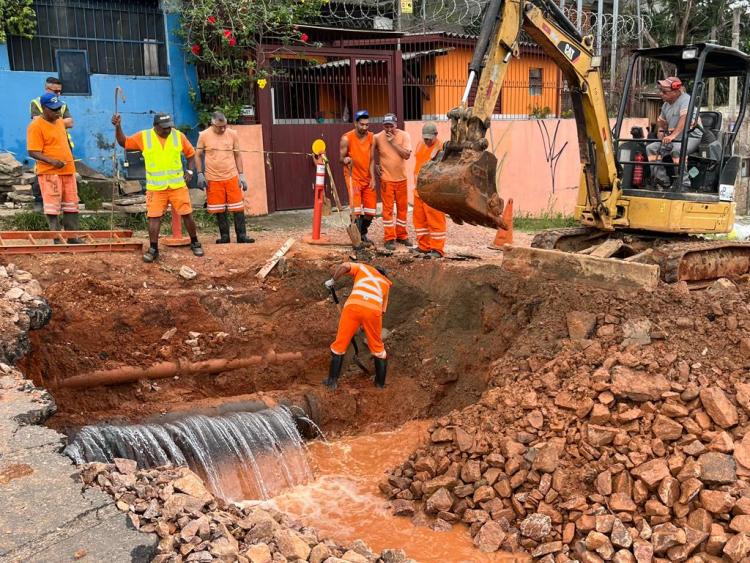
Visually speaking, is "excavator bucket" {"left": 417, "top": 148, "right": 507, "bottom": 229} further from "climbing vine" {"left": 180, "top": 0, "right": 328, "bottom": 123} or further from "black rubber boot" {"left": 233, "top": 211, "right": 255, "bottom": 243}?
"climbing vine" {"left": 180, "top": 0, "right": 328, "bottom": 123}

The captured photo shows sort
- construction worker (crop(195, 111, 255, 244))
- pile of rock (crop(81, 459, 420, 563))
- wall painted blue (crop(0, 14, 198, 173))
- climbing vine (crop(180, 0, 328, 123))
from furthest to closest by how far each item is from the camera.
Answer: climbing vine (crop(180, 0, 328, 123)) → wall painted blue (crop(0, 14, 198, 173)) → construction worker (crop(195, 111, 255, 244)) → pile of rock (crop(81, 459, 420, 563))

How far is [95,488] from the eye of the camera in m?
3.81

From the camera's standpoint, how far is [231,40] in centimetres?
1099

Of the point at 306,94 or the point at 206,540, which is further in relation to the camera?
the point at 306,94

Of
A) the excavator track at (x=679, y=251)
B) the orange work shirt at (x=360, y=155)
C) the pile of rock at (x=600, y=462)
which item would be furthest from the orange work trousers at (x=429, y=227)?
the pile of rock at (x=600, y=462)

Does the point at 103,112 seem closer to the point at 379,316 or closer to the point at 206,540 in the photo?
the point at 379,316

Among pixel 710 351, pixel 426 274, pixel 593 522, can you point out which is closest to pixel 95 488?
pixel 593 522

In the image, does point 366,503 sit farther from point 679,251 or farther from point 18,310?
point 679,251

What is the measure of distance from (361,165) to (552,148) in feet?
21.7

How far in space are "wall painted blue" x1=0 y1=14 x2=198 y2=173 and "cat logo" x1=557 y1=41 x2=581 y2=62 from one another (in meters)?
6.71

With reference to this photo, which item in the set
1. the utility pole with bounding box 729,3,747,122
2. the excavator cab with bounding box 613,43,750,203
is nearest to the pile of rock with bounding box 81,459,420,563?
the excavator cab with bounding box 613,43,750,203

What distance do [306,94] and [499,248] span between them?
4.80 metres

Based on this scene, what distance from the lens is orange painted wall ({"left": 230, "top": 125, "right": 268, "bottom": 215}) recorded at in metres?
11.5

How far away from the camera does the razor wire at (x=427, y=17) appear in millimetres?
13453
